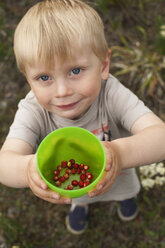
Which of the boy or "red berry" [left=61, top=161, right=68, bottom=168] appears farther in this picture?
"red berry" [left=61, top=161, right=68, bottom=168]

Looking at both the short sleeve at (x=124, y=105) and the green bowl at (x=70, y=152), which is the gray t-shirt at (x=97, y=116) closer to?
the short sleeve at (x=124, y=105)

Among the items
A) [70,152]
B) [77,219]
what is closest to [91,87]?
[70,152]

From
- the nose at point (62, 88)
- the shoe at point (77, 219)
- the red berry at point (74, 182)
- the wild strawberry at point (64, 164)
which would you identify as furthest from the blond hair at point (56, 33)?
the shoe at point (77, 219)

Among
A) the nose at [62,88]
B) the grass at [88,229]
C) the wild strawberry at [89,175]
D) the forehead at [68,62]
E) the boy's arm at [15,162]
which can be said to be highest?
the forehead at [68,62]

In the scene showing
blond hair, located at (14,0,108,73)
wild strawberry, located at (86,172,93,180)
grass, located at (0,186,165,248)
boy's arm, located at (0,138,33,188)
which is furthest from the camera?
grass, located at (0,186,165,248)

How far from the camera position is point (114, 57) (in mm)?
3242

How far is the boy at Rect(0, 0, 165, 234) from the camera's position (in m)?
1.33

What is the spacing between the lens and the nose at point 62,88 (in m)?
1.38

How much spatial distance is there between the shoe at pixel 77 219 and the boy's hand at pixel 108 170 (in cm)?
128

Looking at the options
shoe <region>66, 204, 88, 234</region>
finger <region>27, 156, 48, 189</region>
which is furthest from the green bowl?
shoe <region>66, 204, 88, 234</region>

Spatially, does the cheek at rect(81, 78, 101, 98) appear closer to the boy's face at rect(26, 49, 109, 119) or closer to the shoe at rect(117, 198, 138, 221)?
the boy's face at rect(26, 49, 109, 119)

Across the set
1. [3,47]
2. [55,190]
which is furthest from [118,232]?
[3,47]

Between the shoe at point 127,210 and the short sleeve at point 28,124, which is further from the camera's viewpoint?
the shoe at point 127,210

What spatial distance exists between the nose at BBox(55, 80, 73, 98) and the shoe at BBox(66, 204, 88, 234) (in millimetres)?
1427
